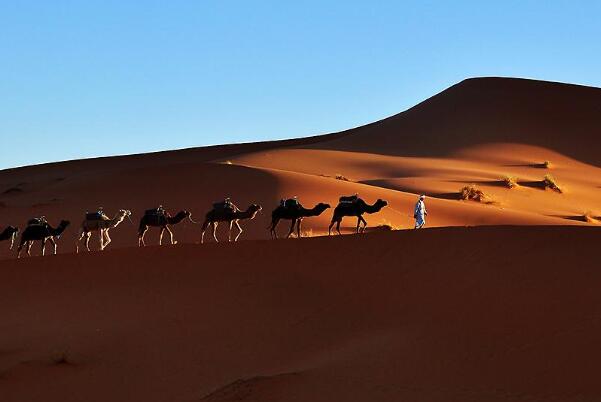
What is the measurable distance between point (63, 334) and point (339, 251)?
4850 millimetres

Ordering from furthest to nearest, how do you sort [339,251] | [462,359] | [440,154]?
1. [440,154]
2. [339,251]
3. [462,359]

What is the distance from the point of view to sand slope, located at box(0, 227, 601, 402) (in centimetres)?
1052

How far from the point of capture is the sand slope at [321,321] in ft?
34.5

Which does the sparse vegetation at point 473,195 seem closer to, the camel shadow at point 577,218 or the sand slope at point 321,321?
the camel shadow at point 577,218

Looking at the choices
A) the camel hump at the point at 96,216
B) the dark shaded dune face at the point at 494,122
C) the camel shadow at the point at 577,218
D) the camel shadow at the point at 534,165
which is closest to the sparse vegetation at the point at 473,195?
the camel shadow at the point at 577,218

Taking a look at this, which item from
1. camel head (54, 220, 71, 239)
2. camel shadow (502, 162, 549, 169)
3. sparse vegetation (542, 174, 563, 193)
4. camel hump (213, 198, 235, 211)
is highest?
camel shadow (502, 162, 549, 169)

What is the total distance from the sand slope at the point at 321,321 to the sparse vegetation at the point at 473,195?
18.7m

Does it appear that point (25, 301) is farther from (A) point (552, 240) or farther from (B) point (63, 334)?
(A) point (552, 240)

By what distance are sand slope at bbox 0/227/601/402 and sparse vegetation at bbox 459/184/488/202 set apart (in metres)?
18.7

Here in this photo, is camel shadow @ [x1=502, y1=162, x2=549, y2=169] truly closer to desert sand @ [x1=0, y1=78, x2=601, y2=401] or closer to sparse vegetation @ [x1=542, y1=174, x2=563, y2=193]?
sparse vegetation @ [x1=542, y1=174, x2=563, y2=193]

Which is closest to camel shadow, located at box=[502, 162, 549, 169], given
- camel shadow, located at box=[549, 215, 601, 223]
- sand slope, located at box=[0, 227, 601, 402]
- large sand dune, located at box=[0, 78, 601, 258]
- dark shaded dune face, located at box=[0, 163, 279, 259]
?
large sand dune, located at box=[0, 78, 601, 258]

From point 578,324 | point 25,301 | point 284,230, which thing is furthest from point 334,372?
point 284,230

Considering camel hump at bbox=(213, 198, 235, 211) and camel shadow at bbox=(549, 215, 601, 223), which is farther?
camel shadow at bbox=(549, 215, 601, 223)

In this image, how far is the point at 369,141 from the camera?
191ft
